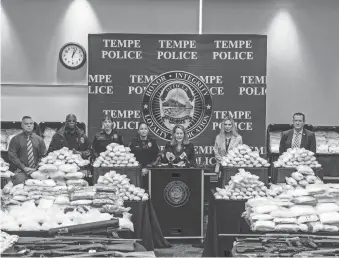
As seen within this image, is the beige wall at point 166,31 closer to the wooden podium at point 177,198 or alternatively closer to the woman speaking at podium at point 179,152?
the woman speaking at podium at point 179,152

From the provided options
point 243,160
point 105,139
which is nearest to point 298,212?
point 243,160

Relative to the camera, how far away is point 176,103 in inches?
480

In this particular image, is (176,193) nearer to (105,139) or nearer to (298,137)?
(105,139)

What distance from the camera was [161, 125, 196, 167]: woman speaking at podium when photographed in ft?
32.7

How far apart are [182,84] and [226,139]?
5.46 ft

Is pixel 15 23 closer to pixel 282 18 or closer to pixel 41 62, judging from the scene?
pixel 41 62

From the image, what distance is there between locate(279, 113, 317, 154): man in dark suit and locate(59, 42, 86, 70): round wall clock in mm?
4313

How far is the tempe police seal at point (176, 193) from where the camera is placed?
9.89 metres

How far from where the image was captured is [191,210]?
9953mm

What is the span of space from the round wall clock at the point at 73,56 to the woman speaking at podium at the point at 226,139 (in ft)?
11.4

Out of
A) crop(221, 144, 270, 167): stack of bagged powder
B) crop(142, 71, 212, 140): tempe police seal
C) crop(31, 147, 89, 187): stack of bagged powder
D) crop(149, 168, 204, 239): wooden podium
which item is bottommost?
crop(149, 168, 204, 239): wooden podium

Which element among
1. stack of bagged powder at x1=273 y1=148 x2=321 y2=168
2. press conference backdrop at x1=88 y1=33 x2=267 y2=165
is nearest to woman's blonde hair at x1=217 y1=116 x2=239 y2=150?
press conference backdrop at x1=88 y1=33 x2=267 y2=165

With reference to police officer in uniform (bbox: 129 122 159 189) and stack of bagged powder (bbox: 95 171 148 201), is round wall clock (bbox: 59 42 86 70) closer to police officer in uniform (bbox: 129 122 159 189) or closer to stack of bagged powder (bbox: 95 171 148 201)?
police officer in uniform (bbox: 129 122 159 189)

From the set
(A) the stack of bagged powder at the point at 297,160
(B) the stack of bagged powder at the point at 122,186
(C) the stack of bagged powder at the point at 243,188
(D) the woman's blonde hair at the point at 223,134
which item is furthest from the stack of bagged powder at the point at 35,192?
(D) the woman's blonde hair at the point at 223,134
